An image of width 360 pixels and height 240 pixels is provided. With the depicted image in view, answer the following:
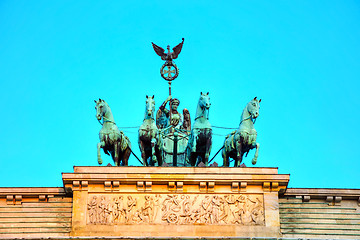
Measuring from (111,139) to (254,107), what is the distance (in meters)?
5.61

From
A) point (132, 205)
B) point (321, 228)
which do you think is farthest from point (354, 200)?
point (132, 205)

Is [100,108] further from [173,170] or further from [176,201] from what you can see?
[176,201]

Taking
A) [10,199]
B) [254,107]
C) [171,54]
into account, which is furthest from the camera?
[171,54]

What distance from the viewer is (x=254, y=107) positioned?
51.4m

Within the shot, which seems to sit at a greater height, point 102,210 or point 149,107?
point 149,107

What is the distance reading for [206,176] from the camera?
49719 mm

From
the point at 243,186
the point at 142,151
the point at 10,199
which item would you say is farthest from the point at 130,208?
the point at 10,199

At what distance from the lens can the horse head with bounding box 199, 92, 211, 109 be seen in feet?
166

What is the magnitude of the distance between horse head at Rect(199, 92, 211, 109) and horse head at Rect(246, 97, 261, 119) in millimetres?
1751

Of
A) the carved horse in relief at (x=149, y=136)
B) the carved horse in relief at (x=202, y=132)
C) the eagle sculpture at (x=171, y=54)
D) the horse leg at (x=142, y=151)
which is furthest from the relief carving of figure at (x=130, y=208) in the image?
the eagle sculpture at (x=171, y=54)

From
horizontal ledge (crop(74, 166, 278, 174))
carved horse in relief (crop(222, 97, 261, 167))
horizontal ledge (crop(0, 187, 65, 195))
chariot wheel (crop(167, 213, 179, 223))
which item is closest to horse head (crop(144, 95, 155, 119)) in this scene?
horizontal ledge (crop(74, 166, 278, 174))

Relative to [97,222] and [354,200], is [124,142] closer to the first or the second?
[97,222]

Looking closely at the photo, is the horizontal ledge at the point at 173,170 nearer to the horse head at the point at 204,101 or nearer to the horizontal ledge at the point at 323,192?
the horizontal ledge at the point at 323,192

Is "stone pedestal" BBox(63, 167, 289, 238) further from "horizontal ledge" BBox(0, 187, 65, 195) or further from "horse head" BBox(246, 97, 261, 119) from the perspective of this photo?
"horse head" BBox(246, 97, 261, 119)
